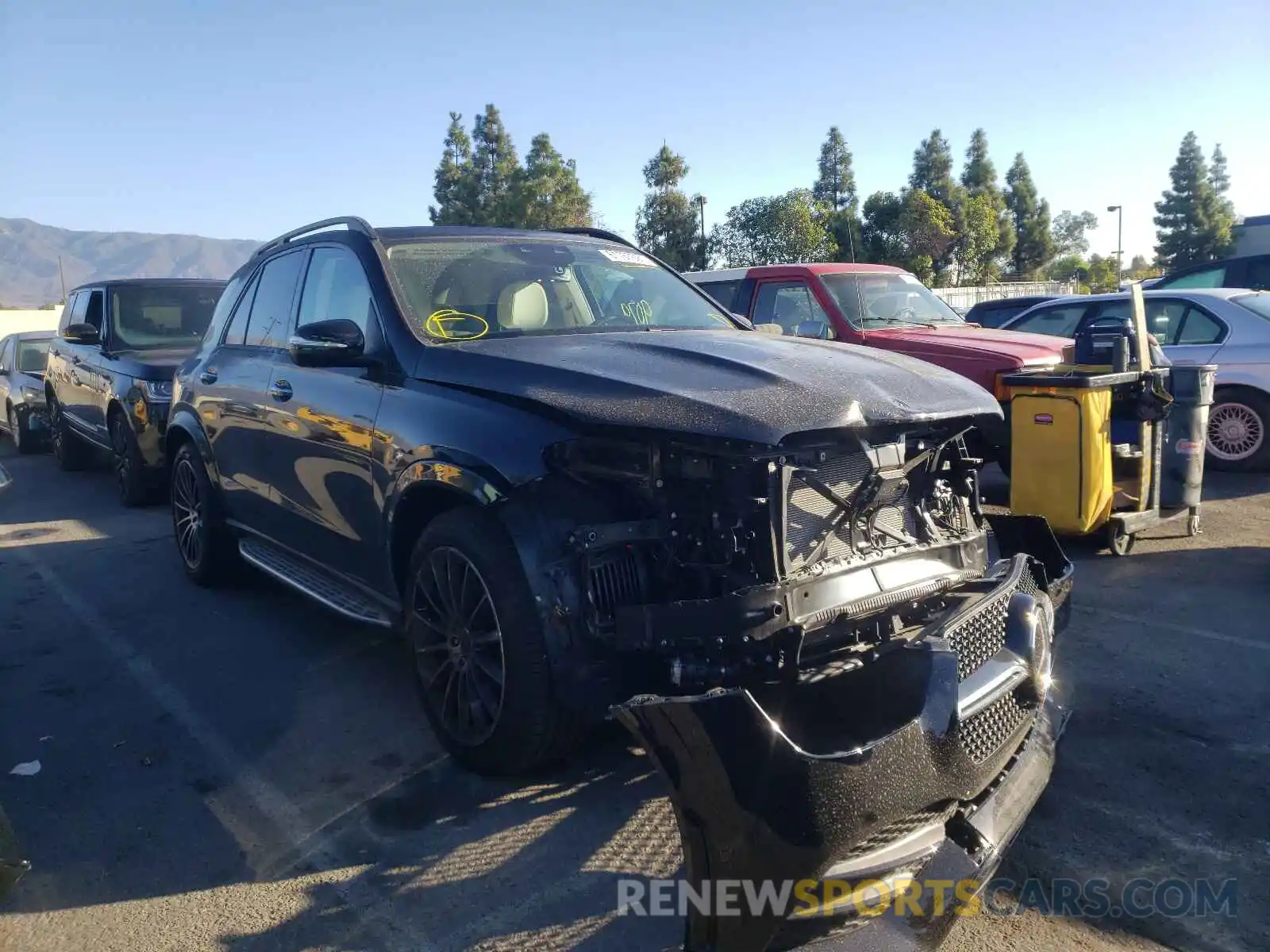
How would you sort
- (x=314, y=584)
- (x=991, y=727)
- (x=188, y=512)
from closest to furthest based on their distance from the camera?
(x=991, y=727), (x=314, y=584), (x=188, y=512)

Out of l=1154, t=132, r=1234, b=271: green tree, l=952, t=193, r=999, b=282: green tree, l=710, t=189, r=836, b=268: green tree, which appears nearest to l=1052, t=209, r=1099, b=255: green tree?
l=1154, t=132, r=1234, b=271: green tree

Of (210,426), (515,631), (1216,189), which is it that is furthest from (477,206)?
(1216,189)

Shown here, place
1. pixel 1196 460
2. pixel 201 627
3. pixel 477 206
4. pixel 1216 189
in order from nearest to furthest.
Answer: pixel 201 627 < pixel 1196 460 < pixel 477 206 < pixel 1216 189

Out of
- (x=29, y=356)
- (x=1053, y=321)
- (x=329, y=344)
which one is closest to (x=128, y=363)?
(x=329, y=344)

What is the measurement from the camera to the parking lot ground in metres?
2.74

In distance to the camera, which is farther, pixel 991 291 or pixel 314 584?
pixel 991 291

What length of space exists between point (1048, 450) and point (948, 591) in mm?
3291

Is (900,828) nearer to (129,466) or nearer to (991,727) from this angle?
(991,727)

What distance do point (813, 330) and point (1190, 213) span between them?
67.0m

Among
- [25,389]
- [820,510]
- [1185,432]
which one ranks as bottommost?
[1185,432]

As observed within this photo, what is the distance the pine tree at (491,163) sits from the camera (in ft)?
154

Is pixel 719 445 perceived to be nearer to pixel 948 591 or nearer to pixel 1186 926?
pixel 948 591

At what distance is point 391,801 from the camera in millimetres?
3422

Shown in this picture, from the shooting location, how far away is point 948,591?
3.15m
